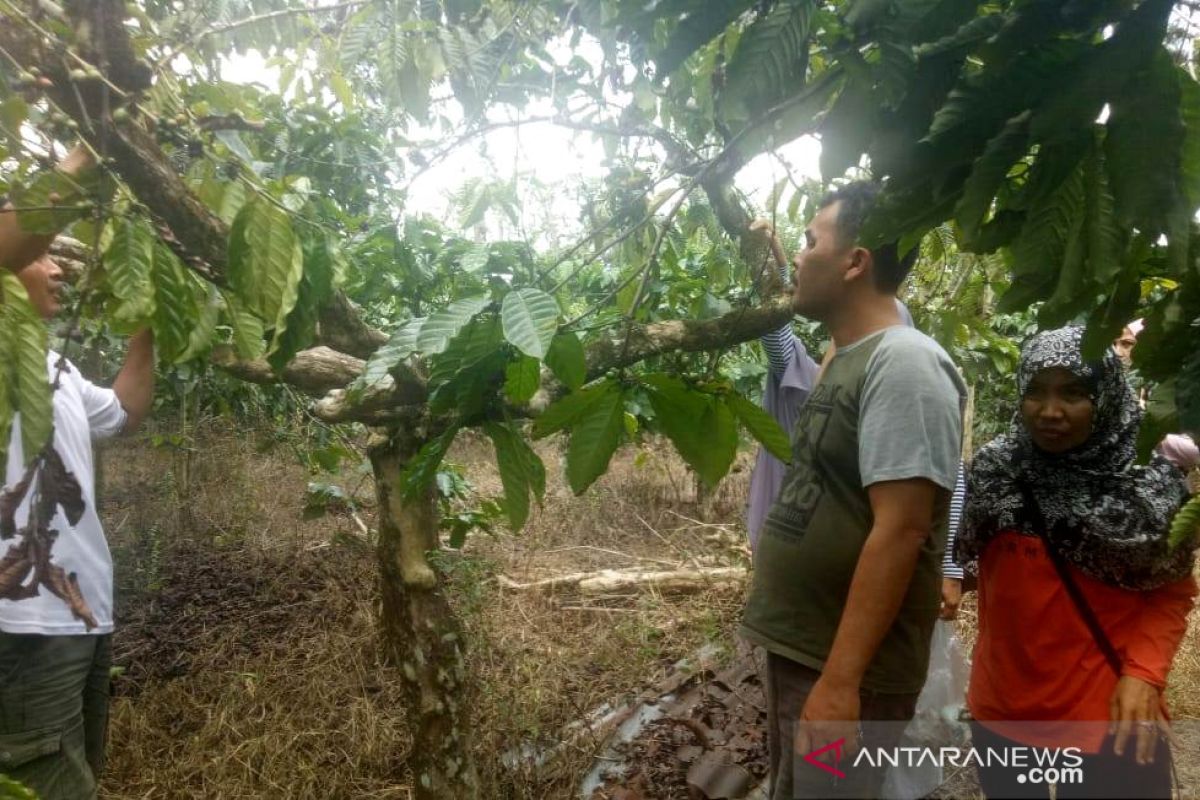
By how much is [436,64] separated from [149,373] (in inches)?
42.8

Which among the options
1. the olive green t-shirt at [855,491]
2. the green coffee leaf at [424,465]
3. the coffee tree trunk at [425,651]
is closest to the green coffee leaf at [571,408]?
the green coffee leaf at [424,465]

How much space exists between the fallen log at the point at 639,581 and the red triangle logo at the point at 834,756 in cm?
275

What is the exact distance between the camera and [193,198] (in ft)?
4.25

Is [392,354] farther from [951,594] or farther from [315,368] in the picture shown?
[951,594]

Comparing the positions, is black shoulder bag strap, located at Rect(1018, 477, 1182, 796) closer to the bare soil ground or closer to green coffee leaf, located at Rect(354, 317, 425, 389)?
the bare soil ground

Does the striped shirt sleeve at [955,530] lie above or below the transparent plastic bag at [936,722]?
above

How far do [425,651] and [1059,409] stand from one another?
157cm

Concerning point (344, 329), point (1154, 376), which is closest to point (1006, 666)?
point (1154, 376)

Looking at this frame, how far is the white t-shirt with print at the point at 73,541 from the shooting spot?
1496 millimetres

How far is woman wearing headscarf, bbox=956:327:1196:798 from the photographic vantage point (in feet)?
4.13

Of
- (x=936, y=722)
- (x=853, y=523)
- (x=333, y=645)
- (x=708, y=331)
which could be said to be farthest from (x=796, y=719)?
(x=333, y=645)

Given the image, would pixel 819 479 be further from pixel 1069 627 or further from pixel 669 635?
pixel 669 635

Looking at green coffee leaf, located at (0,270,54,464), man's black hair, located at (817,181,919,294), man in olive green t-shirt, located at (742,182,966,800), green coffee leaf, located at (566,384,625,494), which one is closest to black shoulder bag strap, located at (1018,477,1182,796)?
man in olive green t-shirt, located at (742,182,966,800)

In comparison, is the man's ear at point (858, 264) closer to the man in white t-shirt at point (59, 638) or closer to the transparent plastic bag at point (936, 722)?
the transparent plastic bag at point (936, 722)
